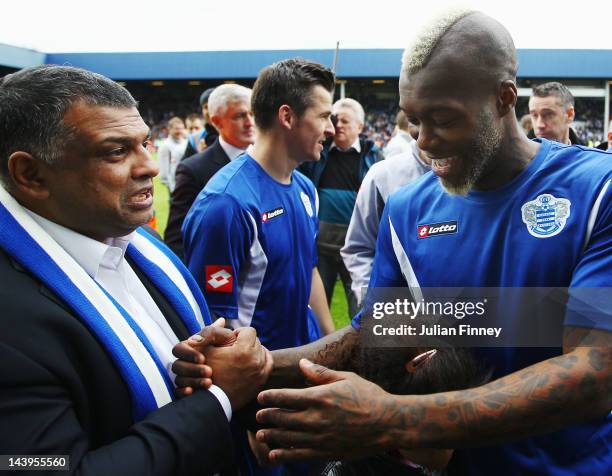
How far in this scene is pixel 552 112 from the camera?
5316 mm

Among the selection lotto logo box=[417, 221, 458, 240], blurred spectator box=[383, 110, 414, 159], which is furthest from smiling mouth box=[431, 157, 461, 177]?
blurred spectator box=[383, 110, 414, 159]

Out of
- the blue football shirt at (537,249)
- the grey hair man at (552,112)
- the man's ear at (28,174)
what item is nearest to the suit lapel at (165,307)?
the man's ear at (28,174)

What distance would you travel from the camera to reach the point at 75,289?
1469mm

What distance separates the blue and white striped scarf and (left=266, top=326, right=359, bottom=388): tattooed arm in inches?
17.1

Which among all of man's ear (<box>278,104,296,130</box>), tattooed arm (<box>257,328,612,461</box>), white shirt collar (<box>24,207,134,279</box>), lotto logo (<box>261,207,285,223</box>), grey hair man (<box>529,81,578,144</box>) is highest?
grey hair man (<box>529,81,578,144</box>)

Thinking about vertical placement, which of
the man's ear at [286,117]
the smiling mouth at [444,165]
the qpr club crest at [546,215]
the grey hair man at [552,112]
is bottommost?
the qpr club crest at [546,215]

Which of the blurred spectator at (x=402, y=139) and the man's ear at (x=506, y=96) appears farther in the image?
the blurred spectator at (x=402, y=139)

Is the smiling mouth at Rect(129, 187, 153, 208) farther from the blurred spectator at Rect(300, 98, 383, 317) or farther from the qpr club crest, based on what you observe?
the blurred spectator at Rect(300, 98, 383, 317)

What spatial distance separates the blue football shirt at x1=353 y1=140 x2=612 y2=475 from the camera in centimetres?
150

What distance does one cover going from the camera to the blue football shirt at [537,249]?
1.50 meters

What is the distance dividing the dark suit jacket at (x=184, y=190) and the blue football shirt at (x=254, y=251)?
1.08 meters

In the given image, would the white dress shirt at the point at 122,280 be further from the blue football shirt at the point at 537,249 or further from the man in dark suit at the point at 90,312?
the blue football shirt at the point at 537,249

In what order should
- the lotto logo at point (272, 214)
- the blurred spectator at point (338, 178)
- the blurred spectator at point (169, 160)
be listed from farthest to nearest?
the blurred spectator at point (169, 160) < the blurred spectator at point (338, 178) < the lotto logo at point (272, 214)

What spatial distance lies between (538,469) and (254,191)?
2010 mm
